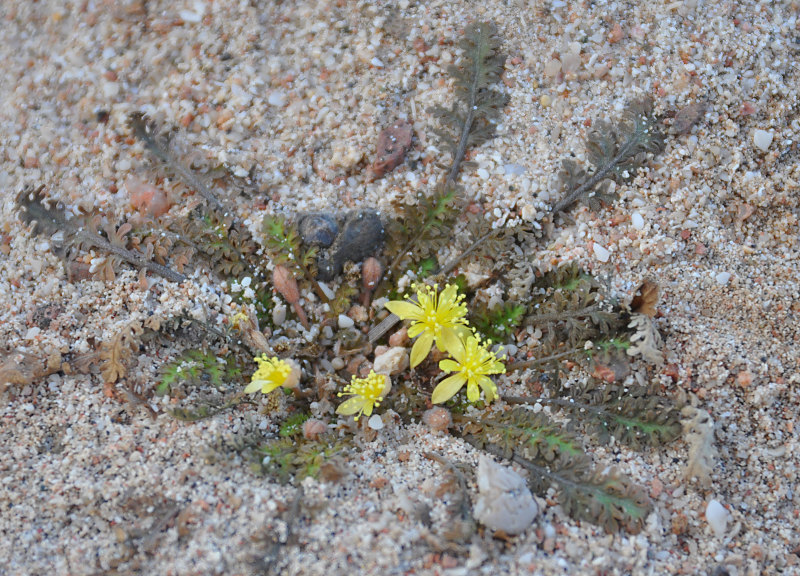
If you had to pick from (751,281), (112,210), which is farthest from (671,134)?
(112,210)

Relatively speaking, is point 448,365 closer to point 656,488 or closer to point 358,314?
point 358,314

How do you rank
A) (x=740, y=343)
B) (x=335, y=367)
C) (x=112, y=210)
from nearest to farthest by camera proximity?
(x=740, y=343)
(x=335, y=367)
(x=112, y=210)

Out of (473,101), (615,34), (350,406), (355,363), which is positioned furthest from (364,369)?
(615,34)

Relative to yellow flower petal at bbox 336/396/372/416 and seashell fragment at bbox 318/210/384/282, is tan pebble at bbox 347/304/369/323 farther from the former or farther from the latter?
yellow flower petal at bbox 336/396/372/416

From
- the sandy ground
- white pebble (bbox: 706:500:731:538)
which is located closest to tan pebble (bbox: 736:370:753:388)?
the sandy ground

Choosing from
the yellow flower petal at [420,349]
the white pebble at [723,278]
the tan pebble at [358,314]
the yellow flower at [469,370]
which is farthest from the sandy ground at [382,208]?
the tan pebble at [358,314]

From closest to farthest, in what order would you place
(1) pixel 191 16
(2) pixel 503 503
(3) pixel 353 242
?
1. (2) pixel 503 503
2. (3) pixel 353 242
3. (1) pixel 191 16

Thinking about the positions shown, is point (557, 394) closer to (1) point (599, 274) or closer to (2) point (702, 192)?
(1) point (599, 274)
